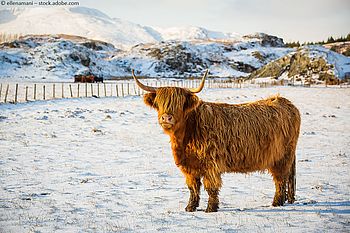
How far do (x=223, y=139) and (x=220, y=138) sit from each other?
0.22 ft

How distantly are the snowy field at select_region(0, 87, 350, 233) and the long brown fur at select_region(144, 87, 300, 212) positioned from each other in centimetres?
61

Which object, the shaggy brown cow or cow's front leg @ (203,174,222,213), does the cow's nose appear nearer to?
the shaggy brown cow

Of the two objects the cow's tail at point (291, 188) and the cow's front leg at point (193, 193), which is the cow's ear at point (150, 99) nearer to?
the cow's front leg at point (193, 193)

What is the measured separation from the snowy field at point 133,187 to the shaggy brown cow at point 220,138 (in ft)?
2.03

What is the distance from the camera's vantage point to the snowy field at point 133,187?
17.0 feet

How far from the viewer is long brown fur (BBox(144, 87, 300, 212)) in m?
5.74

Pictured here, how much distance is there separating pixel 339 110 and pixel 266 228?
20.4m

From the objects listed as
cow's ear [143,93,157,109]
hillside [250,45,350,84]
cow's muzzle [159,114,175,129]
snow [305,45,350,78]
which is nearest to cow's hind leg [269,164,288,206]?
→ cow's muzzle [159,114,175,129]

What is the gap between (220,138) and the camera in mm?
5910

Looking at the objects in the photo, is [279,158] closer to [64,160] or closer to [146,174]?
[146,174]

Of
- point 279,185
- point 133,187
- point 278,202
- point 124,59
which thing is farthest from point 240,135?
point 124,59

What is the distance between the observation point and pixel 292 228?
488 centimetres

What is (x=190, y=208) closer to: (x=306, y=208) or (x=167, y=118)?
(x=167, y=118)

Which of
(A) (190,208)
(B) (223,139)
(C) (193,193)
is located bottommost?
(A) (190,208)
